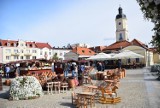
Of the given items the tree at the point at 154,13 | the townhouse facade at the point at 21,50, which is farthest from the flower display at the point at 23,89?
the townhouse facade at the point at 21,50

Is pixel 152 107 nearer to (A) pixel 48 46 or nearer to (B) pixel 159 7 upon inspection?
(B) pixel 159 7

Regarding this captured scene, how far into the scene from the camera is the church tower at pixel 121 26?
78.4 meters

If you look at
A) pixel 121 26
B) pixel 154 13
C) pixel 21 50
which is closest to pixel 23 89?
pixel 154 13

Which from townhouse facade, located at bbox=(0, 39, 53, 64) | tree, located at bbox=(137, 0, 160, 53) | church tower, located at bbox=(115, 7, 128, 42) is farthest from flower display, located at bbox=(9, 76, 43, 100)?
church tower, located at bbox=(115, 7, 128, 42)

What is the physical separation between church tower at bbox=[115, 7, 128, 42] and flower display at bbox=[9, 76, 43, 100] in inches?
2655

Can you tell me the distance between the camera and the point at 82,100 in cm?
1049

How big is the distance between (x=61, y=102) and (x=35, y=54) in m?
68.2

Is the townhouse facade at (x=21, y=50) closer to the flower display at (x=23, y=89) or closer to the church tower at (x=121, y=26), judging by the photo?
the church tower at (x=121, y=26)

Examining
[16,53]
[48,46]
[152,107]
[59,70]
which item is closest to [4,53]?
[16,53]

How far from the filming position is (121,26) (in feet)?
259

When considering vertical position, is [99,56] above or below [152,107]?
above

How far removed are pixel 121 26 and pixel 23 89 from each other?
68475 mm

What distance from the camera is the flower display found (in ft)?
42.7

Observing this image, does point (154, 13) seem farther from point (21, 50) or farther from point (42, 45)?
point (42, 45)
